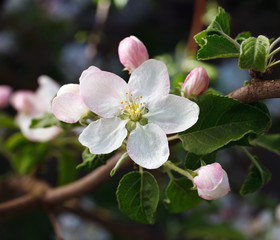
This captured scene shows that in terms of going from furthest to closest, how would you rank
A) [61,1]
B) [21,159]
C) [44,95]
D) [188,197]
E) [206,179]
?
[61,1]
[21,159]
[44,95]
[188,197]
[206,179]

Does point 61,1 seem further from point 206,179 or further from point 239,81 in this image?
point 206,179

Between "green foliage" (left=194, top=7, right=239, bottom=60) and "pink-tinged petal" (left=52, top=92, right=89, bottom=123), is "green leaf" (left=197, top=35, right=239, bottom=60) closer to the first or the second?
"green foliage" (left=194, top=7, right=239, bottom=60)

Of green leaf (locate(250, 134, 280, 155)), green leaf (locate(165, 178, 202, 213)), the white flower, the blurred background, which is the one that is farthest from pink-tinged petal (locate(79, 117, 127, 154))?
the blurred background

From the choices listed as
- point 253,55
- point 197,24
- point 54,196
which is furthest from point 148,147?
point 197,24

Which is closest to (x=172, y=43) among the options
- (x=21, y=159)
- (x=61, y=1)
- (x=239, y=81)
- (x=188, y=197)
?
(x=239, y=81)

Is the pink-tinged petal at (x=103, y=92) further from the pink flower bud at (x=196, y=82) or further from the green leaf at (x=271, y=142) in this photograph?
the green leaf at (x=271, y=142)

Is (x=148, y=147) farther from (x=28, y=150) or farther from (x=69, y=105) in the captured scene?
(x=28, y=150)
